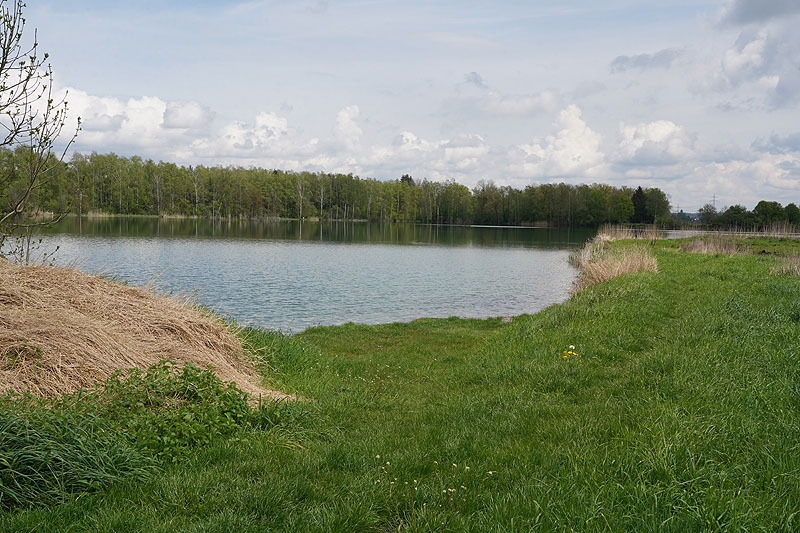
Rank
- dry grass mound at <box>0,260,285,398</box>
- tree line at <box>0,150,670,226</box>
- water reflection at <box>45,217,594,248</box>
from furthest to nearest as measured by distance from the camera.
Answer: tree line at <box>0,150,670,226</box> → water reflection at <box>45,217,594,248</box> → dry grass mound at <box>0,260,285,398</box>

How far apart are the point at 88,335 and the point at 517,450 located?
519 centimetres

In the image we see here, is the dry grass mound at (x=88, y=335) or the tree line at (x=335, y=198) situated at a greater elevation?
the tree line at (x=335, y=198)

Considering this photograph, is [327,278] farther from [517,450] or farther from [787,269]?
[517,450]

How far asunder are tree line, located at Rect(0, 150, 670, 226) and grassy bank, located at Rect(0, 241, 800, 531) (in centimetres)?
11255

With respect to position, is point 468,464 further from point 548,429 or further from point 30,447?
point 30,447

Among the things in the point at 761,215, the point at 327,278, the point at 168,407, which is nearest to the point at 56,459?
the point at 168,407

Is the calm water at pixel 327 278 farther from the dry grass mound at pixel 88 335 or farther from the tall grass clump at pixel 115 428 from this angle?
the tall grass clump at pixel 115 428

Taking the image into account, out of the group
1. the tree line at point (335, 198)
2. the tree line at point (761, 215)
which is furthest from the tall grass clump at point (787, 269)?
the tree line at point (335, 198)

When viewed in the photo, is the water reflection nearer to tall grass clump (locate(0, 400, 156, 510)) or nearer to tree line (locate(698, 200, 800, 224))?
tree line (locate(698, 200, 800, 224))

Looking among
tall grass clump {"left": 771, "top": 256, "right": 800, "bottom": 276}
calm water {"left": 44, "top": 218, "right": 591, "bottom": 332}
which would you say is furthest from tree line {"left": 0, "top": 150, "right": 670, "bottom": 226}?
tall grass clump {"left": 771, "top": 256, "right": 800, "bottom": 276}

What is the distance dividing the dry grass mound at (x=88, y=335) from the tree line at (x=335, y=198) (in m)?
109

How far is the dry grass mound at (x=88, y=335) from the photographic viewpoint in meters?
5.85

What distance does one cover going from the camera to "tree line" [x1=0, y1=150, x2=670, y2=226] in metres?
114

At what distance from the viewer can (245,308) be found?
21375 millimetres
